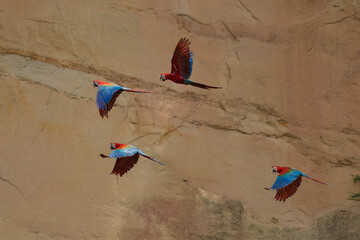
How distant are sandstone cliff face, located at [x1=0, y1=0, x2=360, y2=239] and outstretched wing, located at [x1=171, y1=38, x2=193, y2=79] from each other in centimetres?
124

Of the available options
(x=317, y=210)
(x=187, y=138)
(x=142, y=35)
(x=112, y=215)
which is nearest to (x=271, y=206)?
(x=317, y=210)

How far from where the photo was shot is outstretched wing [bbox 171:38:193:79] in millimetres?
3791

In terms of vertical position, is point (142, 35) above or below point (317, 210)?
above

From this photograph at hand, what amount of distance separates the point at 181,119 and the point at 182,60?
52.3 inches

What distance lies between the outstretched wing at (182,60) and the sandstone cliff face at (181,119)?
1.24 m

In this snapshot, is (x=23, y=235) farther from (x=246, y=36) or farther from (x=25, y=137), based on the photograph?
(x=246, y=36)

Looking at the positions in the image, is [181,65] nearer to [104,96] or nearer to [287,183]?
[104,96]

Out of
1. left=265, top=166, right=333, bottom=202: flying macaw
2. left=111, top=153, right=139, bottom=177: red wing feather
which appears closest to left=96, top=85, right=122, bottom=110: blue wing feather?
left=111, top=153, right=139, bottom=177: red wing feather

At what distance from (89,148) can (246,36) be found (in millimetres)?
1401

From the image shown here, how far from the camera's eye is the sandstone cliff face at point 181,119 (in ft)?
15.9

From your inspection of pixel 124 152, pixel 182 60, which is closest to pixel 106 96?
A: pixel 124 152

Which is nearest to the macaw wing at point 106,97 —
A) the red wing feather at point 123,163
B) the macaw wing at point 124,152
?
the macaw wing at point 124,152

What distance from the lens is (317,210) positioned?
521 centimetres

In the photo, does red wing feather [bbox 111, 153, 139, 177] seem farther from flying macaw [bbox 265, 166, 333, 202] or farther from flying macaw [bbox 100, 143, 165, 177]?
flying macaw [bbox 265, 166, 333, 202]
